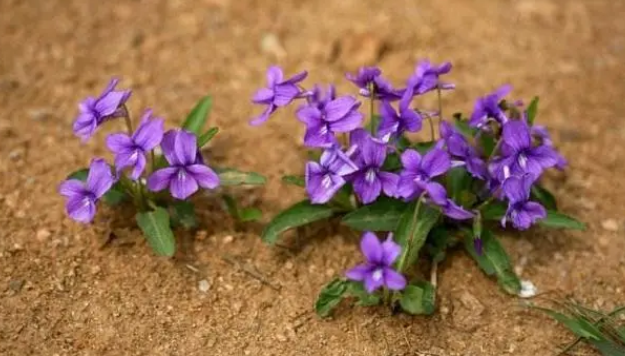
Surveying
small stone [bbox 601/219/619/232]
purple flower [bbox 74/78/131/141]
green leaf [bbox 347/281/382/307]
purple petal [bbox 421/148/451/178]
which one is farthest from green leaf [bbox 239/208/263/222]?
small stone [bbox 601/219/619/232]

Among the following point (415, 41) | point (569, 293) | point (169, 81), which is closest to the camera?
point (569, 293)

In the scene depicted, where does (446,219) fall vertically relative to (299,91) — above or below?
below

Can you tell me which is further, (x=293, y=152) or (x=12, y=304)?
(x=293, y=152)

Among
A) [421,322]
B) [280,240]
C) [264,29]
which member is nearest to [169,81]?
[264,29]

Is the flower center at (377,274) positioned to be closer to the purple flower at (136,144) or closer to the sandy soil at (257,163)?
the sandy soil at (257,163)

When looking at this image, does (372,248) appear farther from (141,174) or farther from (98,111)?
(98,111)

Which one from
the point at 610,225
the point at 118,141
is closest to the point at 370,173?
the point at 118,141

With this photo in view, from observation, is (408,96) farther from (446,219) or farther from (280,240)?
(280,240)

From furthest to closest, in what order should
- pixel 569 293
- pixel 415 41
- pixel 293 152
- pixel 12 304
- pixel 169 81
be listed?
pixel 415 41
pixel 169 81
pixel 293 152
pixel 569 293
pixel 12 304
